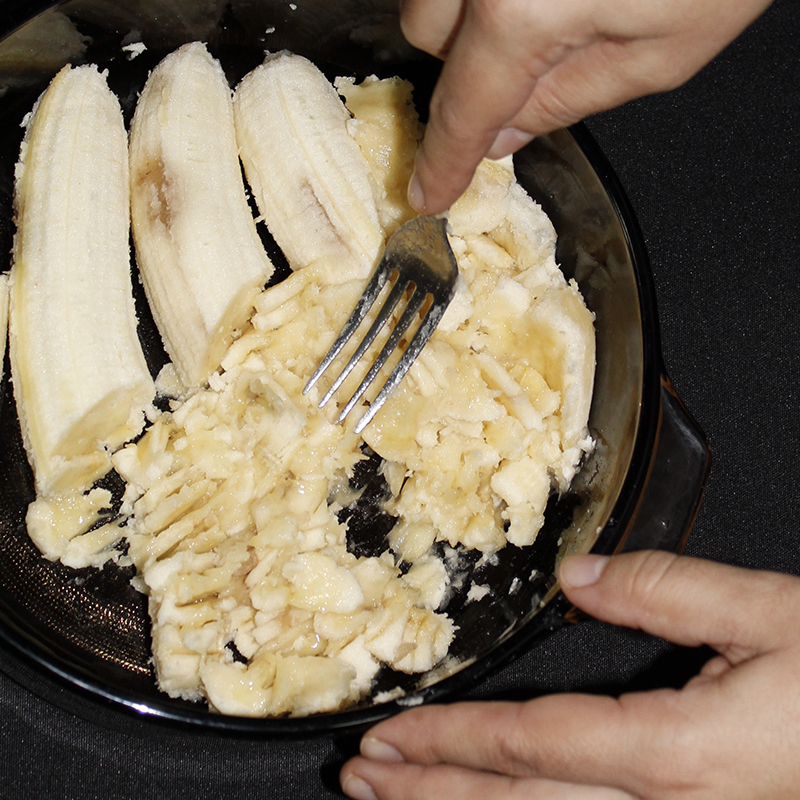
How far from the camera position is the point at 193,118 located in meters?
1.07

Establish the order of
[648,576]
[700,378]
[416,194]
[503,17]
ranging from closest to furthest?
[503,17] → [648,576] → [416,194] → [700,378]

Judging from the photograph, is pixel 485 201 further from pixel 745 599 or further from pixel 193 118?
pixel 745 599

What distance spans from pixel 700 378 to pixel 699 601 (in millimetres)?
520

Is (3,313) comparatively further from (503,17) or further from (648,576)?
(648,576)

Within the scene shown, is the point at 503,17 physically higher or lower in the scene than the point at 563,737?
higher

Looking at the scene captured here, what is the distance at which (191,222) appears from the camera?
102cm

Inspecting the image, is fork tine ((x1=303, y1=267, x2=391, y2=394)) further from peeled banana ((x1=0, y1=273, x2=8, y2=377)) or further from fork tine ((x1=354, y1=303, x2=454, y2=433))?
peeled banana ((x1=0, y1=273, x2=8, y2=377))

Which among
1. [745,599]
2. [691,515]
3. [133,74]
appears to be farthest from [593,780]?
[133,74]

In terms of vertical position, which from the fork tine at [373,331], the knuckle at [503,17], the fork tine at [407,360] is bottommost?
the fork tine at [407,360]

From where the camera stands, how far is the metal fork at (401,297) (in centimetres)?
96

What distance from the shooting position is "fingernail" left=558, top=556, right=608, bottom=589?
0.80 metres

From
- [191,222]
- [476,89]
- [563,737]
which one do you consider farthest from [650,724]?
[191,222]

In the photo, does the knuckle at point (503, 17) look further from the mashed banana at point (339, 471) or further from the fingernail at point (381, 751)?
the fingernail at point (381, 751)

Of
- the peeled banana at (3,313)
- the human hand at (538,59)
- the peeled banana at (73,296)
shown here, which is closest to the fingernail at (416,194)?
the human hand at (538,59)
